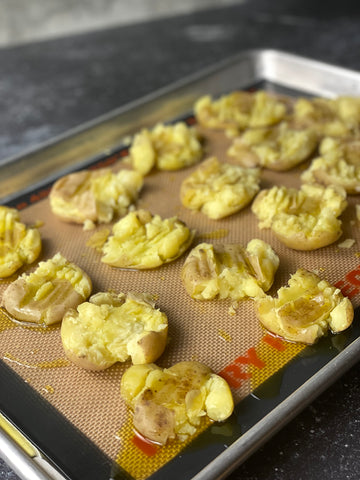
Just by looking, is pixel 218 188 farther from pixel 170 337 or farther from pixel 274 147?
pixel 170 337

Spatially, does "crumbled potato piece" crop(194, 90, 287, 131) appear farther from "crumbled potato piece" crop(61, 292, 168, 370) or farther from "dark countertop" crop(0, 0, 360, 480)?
"crumbled potato piece" crop(61, 292, 168, 370)

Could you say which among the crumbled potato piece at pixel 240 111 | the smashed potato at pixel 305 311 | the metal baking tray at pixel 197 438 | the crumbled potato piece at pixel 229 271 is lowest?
the metal baking tray at pixel 197 438

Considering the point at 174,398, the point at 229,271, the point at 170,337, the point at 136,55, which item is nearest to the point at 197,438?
the point at 174,398

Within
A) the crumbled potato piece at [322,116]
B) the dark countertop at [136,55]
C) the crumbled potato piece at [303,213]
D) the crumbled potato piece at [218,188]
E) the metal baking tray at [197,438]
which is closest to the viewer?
the metal baking tray at [197,438]

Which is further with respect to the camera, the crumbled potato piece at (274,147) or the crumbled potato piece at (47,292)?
the crumbled potato piece at (274,147)

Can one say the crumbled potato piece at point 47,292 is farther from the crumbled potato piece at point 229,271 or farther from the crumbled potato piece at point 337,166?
the crumbled potato piece at point 337,166

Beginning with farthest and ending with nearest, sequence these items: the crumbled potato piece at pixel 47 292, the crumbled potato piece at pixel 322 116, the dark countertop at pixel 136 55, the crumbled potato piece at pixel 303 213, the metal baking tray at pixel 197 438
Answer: the dark countertop at pixel 136 55
the crumbled potato piece at pixel 322 116
the crumbled potato piece at pixel 303 213
the crumbled potato piece at pixel 47 292
the metal baking tray at pixel 197 438

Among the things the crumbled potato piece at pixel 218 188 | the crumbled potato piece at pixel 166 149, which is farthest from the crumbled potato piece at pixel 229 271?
the crumbled potato piece at pixel 166 149
